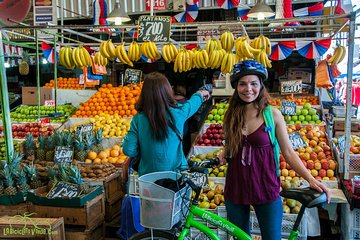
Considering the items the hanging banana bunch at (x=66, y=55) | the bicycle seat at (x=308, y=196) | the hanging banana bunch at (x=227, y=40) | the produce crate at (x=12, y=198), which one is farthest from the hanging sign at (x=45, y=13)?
the bicycle seat at (x=308, y=196)

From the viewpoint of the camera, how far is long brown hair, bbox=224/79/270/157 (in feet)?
7.53

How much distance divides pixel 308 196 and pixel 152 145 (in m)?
1.21

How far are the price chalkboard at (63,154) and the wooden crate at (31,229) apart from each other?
4.47 ft

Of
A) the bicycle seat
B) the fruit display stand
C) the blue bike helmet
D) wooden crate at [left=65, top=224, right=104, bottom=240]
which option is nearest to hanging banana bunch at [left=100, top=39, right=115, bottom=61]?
the fruit display stand

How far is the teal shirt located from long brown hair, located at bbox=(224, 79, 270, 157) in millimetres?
531

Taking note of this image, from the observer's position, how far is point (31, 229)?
3229 millimetres

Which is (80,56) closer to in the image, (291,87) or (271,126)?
(291,87)

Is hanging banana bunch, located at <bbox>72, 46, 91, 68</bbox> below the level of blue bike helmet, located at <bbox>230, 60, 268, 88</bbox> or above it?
above

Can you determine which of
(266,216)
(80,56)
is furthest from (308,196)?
(80,56)

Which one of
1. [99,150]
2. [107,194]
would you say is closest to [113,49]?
[99,150]

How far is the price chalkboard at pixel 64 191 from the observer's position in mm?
3693

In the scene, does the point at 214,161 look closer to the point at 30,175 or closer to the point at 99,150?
the point at 30,175

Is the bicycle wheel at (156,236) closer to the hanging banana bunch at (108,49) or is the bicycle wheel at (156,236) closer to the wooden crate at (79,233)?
the wooden crate at (79,233)

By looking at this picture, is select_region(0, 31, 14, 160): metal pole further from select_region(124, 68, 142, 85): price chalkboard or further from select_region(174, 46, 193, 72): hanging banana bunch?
select_region(124, 68, 142, 85): price chalkboard
